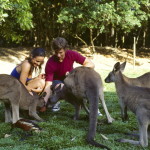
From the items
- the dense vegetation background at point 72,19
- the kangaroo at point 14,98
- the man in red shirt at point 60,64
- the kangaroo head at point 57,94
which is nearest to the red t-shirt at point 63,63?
the man in red shirt at point 60,64

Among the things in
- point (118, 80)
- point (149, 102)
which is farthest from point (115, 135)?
point (118, 80)

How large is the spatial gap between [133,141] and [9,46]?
1823 centimetres

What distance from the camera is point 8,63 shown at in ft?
48.7

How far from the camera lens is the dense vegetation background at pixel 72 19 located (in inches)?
424

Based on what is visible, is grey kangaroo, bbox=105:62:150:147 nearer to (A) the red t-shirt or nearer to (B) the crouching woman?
(A) the red t-shirt

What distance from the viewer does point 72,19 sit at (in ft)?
49.0

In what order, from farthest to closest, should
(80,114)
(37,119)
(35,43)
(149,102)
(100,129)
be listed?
(35,43)
(80,114)
(37,119)
(100,129)
(149,102)

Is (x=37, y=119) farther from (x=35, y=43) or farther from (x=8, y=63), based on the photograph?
(x=35, y=43)

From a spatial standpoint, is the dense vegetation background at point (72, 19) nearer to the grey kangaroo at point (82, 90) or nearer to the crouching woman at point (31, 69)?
the crouching woman at point (31, 69)

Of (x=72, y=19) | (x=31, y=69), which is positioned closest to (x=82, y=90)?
(x=31, y=69)

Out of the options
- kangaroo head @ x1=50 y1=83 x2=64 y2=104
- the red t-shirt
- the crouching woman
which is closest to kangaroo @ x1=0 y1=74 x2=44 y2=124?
kangaroo head @ x1=50 y1=83 x2=64 y2=104

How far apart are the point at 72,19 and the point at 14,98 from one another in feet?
36.7

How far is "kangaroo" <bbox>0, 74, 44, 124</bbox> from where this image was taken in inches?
165

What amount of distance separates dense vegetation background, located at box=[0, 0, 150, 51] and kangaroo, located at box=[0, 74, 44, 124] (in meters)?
4.78
